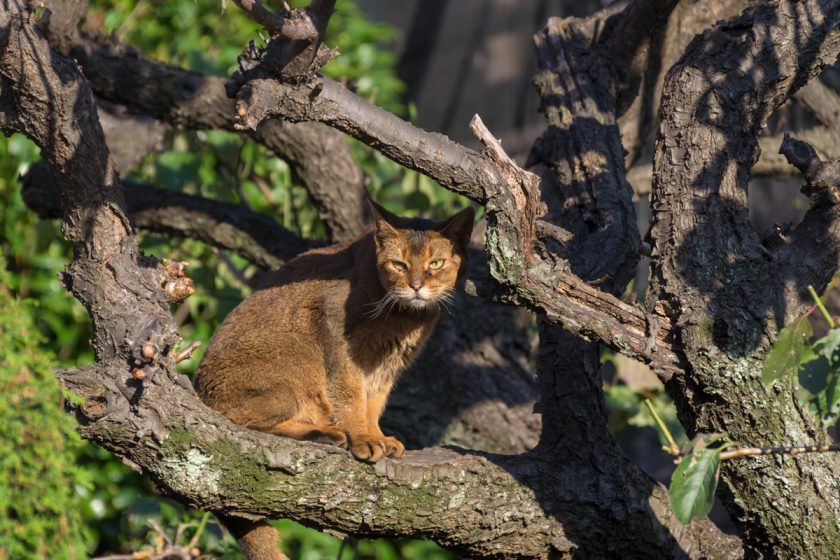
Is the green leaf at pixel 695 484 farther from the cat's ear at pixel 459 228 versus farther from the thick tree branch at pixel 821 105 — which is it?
the thick tree branch at pixel 821 105

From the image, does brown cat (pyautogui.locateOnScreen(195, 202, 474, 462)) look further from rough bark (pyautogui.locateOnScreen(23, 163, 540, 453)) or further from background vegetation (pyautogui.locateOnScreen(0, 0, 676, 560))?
background vegetation (pyautogui.locateOnScreen(0, 0, 676, 560))

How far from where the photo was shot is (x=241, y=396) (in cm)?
351

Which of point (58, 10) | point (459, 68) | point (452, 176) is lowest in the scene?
point (452, 176)

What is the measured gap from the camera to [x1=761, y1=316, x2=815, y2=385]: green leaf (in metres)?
2.30

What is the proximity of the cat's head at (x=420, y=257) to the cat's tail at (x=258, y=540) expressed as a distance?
3.08 feet

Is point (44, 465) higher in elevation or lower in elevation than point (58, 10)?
lower

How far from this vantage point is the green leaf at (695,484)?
2.30 metres

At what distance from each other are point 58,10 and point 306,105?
6.06ft

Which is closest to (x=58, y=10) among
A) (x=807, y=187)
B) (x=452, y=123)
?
(x=807, y=187)

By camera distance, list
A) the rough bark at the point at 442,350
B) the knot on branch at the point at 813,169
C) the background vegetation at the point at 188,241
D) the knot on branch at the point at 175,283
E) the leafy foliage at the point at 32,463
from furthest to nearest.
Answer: the background vegetation at the point at 188,241, the rough bark at the point at 442,350, the knot on branch at the point at 813,169, the knot on branch at the point at 175,283, the leafy foliage at the point at 32,463

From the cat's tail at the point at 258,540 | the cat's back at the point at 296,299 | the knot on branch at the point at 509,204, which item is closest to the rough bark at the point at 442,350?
the cat's back at the point at 296,299

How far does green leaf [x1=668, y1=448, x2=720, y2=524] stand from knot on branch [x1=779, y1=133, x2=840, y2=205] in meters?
1.15

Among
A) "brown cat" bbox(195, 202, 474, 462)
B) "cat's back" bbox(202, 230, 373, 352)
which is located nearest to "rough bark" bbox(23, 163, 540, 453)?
"brown cat" bbox(195, 202, 474, 462)

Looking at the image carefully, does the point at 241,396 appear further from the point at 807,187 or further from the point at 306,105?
the point at 807,187
